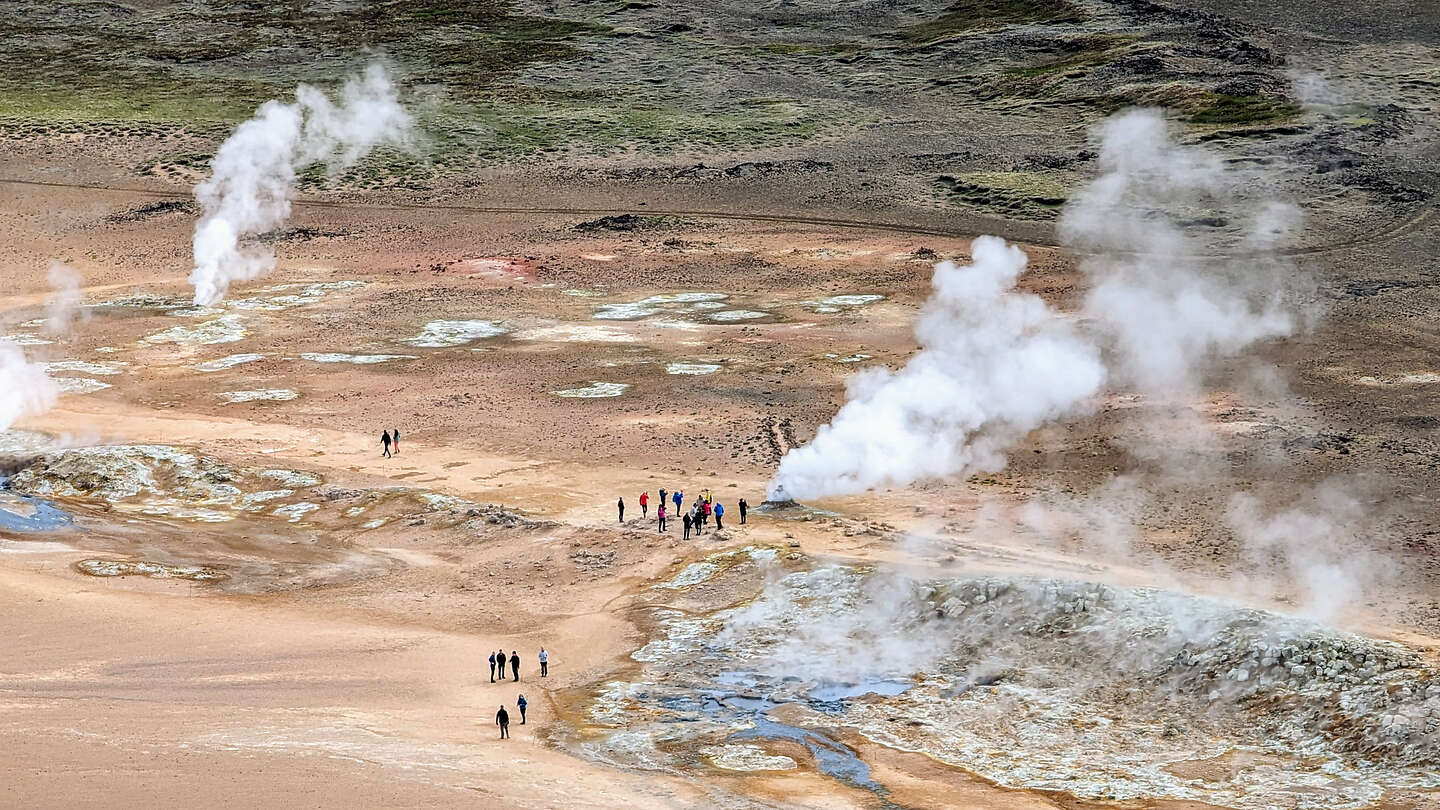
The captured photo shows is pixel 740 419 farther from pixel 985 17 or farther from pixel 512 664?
pixel 985 17

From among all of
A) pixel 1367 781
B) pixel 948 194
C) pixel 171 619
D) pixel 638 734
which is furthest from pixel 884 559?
pixel 948 194

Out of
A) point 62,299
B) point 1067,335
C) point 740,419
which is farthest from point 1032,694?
point 62,299

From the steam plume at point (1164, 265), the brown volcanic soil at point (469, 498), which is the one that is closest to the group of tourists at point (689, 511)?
the brown volcanic soil at point (469, 498)

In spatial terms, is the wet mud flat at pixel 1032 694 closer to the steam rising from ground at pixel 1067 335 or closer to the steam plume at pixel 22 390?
the steam rising from ground at pixel 1067 335

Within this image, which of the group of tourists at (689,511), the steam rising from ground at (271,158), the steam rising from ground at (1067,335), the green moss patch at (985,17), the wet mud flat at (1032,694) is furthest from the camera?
the green moss patch at (985,17)

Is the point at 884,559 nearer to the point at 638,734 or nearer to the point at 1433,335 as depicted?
the point at 638,734
